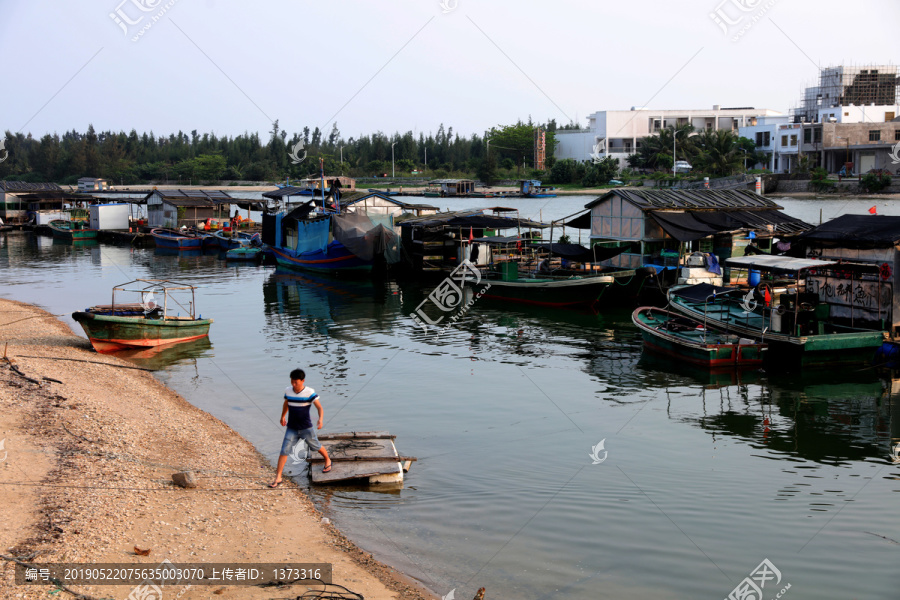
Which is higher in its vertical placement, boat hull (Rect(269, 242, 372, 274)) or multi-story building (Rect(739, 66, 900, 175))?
multi-story building (Rect(739, 66, 900, 175))

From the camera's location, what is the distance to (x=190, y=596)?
6.64 meters

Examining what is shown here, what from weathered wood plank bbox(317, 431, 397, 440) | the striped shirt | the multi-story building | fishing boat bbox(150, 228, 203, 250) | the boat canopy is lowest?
weathered wood plank bbox(317, 431, 397, 440)

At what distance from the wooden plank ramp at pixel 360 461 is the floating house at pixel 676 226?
680 inches

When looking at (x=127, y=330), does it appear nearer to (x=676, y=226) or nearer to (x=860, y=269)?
(x=860, y=269)

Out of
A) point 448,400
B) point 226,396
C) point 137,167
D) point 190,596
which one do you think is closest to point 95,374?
point 226,396

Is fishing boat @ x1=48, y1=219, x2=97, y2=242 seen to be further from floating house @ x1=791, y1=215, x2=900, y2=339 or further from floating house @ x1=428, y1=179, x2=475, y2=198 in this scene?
floating house @ x1=428, y1=179, x2=475, y2=198

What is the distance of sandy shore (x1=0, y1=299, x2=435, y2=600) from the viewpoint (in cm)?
715

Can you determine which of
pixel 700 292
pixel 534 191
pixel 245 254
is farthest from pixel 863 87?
pixel 700 292

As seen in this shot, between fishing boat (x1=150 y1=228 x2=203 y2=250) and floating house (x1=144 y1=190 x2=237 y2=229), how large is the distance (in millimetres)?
1763

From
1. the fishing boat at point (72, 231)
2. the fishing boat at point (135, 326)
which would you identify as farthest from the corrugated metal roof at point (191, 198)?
the fishing boat at point (135, 326)

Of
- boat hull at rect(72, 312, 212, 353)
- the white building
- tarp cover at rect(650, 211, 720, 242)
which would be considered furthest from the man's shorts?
the white building

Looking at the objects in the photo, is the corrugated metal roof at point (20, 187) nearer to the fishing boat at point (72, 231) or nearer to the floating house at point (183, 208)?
the fishing boat at point (72, 231)

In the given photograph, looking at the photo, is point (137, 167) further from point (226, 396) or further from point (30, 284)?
point (226, 396)

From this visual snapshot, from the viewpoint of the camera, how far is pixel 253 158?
129 m
